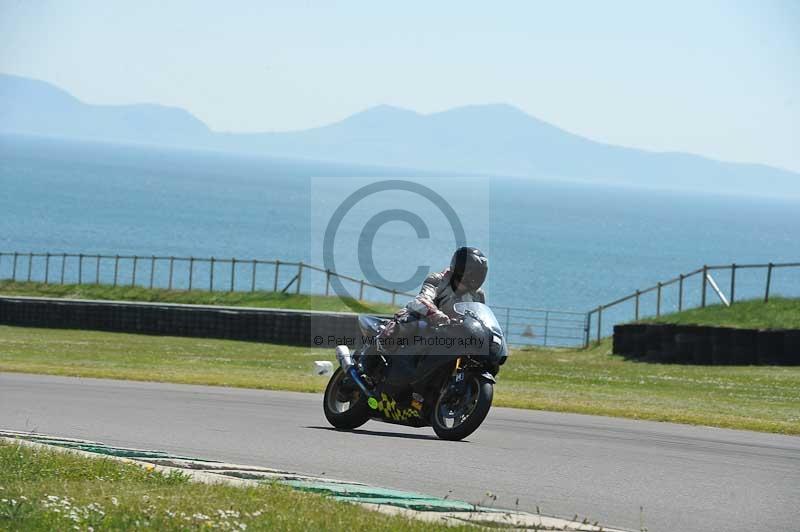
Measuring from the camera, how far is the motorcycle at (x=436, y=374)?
421 inches

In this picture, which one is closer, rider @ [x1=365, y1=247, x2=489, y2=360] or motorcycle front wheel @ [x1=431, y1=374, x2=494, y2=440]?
motorcycle front wheel @ [x1=431, y1=374, x2=494, y2=440]

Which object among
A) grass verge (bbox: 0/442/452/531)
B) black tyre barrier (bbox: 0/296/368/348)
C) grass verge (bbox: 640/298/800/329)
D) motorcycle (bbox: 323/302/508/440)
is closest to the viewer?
grass verge (bbox: 0/442/452/531)

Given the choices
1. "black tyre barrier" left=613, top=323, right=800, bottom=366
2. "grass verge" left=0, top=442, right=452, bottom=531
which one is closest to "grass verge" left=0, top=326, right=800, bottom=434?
"black tyre barrier" left=613, top=323, right=800, bottom=366

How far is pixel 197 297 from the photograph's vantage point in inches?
1655

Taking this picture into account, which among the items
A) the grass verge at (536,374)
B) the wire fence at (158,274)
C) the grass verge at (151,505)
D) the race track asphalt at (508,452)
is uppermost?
the grass verge at (151,505)

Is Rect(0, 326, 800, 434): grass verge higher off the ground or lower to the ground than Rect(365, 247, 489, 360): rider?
lower

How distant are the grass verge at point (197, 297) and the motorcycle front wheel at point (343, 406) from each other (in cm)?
2306

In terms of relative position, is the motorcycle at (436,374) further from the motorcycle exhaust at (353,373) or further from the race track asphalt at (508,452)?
the race track asphalt at (508,452)

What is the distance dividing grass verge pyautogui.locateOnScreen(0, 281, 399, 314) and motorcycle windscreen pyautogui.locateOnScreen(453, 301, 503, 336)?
24.7 metres

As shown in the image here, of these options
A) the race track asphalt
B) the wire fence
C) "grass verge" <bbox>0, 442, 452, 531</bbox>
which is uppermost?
"grass verge" <bbox>0, 442, 452, 531</bbox>

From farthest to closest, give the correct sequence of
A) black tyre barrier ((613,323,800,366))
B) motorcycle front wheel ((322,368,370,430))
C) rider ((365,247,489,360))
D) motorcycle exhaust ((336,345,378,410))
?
black tyre barrier ((613,323,800,366)) → motorcycle front wheel ((322,368,370,430)) → motorcycle exhaust ((336,345,378,410)) → rider ((365,247,489,360))

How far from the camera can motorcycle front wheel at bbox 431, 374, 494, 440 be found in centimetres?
1073

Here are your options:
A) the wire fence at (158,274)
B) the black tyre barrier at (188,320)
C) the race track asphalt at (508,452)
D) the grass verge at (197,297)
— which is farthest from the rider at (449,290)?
the wire fence at (158,274)

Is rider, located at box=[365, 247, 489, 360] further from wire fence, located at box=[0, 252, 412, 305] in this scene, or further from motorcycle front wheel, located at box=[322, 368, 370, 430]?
wire fence, located at box=[0, 252, 412, 305]
